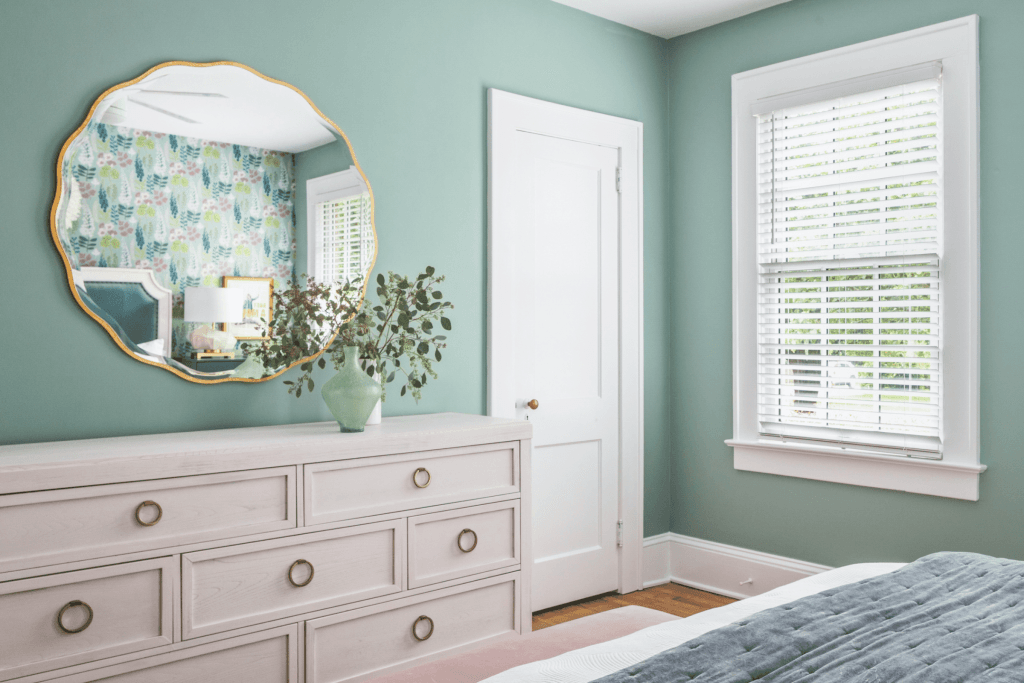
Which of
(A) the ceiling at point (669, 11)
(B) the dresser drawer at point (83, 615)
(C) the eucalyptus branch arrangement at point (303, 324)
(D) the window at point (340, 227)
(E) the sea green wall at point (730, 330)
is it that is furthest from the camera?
(A) the ceiling at point (669, 11)

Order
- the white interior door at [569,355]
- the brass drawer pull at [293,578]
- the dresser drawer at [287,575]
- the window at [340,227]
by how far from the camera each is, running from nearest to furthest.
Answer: the dresser drawer at [287,575] < the brass drawer pull at [293,578] < the window at [340,227] < the white interior door at [569,355]

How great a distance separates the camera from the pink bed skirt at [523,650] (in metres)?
1.48

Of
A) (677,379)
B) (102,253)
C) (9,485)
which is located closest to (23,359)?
(102,253)

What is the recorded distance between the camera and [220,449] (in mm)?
2025

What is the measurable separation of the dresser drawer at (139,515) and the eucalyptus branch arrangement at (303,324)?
536 mm

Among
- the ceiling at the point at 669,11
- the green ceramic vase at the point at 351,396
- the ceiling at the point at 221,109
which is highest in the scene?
the ceiling at the point at 669,11

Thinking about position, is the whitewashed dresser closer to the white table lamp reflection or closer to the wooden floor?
the white table lamp reflection

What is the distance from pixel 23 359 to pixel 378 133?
1.39 meters

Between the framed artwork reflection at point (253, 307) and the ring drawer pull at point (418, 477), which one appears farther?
the framed artwork reflection at point (253, 307)

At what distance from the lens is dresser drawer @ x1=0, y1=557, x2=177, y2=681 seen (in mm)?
1724

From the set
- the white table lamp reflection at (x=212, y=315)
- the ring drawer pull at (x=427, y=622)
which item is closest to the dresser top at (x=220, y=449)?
the white table lamp reflection at (x=212, y=315)

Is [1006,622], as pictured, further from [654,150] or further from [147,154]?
[654,150]

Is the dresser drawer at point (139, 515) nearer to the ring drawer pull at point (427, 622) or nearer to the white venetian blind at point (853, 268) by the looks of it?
the ring drawer pull at point (427, 622)

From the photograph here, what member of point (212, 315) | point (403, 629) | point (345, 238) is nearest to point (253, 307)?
point (212, 315)
